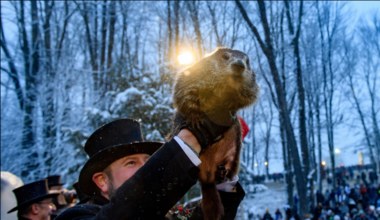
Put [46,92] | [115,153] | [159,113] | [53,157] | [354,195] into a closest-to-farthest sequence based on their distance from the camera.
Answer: [115,153], [159,113], [53,157], [46,92], [354,195]

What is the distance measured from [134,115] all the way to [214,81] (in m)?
9.41

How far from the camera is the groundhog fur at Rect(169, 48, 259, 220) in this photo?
1.53 metres

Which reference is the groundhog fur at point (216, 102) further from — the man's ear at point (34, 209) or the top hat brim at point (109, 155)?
the man's ear at point (34, 209)

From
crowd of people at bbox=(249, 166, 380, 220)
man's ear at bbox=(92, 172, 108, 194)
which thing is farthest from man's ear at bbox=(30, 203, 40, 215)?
crowd of people at bbox=(249, 166, 380, 220)

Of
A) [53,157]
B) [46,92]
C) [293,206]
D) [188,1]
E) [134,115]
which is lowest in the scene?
[293,206]

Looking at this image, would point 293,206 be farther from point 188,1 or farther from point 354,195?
point 188,1

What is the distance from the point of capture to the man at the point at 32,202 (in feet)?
14.4

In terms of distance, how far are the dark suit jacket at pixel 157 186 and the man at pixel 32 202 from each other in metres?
3.30

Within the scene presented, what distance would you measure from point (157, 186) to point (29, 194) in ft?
11.4

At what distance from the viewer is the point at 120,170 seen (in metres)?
2.21

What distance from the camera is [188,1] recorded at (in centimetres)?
1597

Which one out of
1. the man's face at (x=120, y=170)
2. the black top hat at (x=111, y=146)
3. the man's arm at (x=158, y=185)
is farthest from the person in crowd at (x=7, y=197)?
the man's arm at (x=158, y=185)

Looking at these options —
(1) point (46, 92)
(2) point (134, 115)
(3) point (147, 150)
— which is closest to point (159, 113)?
(2) point (134, 115)

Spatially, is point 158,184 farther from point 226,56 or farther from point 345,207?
point 345,207
